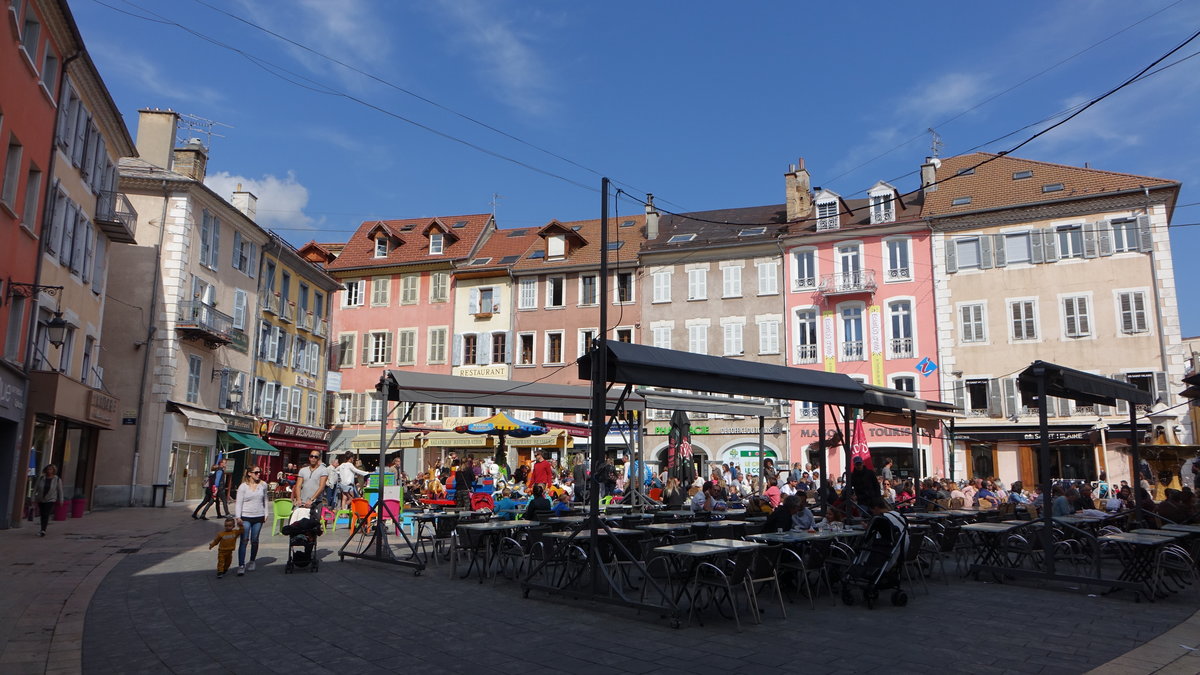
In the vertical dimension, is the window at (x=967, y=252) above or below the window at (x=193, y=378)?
above

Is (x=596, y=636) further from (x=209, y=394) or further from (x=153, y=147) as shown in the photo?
(x=153, y=147)

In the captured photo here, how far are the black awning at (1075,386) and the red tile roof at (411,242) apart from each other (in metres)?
32.7

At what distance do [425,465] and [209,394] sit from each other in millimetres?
12862

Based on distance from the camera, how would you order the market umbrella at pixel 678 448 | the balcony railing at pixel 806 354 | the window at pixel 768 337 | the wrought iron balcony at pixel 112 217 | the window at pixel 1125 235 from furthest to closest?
the window at pixel 768 337
the balcony railing at pixel 806 354
the window at pixel 1125 235
the wrought iron balcony at pixel 112 217
the market umbrella at pixel 678 448

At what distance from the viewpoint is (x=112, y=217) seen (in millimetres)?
20719

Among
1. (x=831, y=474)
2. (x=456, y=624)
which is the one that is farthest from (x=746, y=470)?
(x=456, y=624)

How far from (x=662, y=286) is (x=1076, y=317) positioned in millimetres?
15990

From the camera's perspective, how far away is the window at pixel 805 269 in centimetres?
3403

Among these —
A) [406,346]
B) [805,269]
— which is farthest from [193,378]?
[805,269]

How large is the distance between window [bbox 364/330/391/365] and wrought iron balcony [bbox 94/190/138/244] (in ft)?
63.2

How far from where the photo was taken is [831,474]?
32.8 metres

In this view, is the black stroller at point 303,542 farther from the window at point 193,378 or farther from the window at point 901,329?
the window at point 901,329

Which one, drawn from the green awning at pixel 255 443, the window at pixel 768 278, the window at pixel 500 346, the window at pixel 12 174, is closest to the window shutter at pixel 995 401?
the window at pixel 768 278

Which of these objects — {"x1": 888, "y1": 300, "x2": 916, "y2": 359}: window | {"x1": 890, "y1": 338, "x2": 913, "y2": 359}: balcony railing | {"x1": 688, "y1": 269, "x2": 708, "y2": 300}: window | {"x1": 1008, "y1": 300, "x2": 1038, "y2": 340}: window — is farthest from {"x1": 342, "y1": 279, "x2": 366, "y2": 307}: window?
{"x1": 1008, "y1": 300, "x2": 1038, "y2": 340}: window
